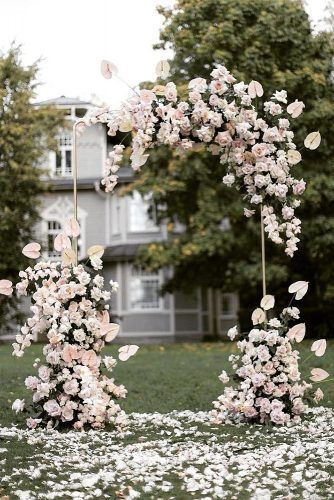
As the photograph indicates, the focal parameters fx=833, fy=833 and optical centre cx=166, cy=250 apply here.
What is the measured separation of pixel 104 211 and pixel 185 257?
Answer: 8.99 meters

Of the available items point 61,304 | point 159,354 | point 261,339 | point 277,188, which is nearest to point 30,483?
point 61,304

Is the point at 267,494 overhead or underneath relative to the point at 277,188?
underneath

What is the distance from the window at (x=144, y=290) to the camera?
1130 inches

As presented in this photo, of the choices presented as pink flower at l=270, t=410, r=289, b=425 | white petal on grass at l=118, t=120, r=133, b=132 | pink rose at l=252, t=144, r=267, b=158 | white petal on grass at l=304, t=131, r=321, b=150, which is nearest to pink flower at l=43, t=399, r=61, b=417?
pink flower at l=270, t=410, r=289, b=425

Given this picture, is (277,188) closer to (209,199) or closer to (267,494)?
(267,494)

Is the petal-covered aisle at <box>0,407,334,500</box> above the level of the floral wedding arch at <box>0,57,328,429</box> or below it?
below

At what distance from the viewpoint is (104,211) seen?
2980 cm

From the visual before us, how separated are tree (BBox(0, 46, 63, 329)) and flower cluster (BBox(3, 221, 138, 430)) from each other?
14180mm

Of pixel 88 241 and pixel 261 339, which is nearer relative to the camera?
pixel 261 339

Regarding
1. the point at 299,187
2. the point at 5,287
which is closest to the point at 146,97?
the point at 299,187

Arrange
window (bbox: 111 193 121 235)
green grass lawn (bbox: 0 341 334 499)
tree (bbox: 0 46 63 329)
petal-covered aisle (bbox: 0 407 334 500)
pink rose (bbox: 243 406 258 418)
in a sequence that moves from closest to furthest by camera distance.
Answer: petal-covered aisle (bbox: 0 407 334 500)
green grass lawn (bbox: 0 341 334 499)
pink rose (bbox: 243 406 258 418)
tree (bbox: 0 46 63 329)
window (bbox: 111 193 121 235)

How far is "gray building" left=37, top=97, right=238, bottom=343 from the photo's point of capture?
28297 millimetres

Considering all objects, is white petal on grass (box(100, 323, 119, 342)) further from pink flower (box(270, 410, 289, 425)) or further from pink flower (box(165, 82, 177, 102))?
pink flower (box(165, 82, 177, 102))

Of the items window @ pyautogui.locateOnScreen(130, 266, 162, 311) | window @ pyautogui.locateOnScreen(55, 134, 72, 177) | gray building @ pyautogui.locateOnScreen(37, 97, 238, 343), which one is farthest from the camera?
window @ pyautogui.locateOnScreen(55, 134, 72, 177)
